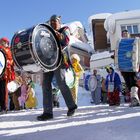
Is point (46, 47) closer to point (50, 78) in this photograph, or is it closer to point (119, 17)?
point (50, 78)

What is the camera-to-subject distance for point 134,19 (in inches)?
1564

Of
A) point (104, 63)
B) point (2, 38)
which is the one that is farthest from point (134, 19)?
point (2, 38)

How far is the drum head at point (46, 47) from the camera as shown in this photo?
629 centimetres

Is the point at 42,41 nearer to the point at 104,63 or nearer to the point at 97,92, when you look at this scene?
the point at 97,92

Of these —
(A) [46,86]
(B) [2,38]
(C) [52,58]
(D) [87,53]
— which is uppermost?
(D) [87,53]

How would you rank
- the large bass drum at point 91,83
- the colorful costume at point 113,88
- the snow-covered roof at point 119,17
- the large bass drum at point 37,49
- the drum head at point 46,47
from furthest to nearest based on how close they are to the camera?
the snow-covered roof at point 119,17 → the large bass drum at point 91,83 → the colorful costume at point 113,88 → the drum head at point 46,47 → the large bass drum at point 37,49

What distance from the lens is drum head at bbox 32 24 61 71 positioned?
629 cm

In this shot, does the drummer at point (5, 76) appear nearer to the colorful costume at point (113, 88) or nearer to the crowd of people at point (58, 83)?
the crowd of people at point (58, 83)

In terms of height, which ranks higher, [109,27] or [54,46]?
[109,27]

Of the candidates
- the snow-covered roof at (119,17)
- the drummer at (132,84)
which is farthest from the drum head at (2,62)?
the snow-covered roof at (119,17)

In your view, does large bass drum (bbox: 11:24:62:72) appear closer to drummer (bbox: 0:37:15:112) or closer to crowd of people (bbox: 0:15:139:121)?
crowd of people (bbox: 0:15:139:121)

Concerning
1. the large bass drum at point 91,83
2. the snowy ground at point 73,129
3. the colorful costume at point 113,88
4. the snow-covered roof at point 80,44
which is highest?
the snow-covered roof at point 80,44

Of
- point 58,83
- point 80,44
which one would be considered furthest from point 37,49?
point 80,44

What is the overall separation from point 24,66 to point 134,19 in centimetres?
3429
